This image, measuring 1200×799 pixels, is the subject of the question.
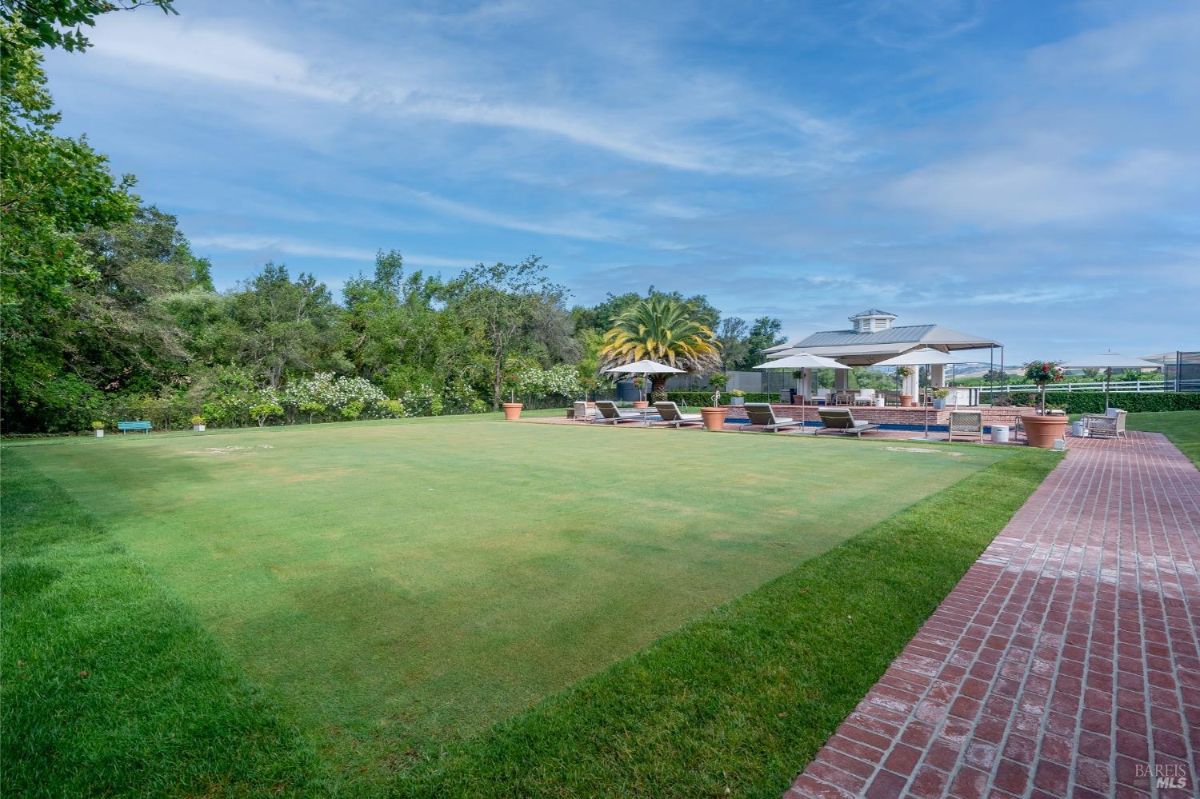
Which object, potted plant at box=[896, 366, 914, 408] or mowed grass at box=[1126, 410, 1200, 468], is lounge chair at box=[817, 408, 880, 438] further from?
mowed grass at box=[1126, 410, 1200, 468]

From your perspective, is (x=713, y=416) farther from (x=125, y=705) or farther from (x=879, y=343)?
(x=125, y=705)

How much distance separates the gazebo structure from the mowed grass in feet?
15.8

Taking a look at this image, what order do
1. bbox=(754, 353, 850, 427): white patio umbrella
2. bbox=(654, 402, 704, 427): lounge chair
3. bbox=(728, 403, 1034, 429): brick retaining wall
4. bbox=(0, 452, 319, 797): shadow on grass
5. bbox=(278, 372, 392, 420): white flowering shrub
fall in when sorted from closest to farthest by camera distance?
bbox=(0, 452, 319, 797): shadow on grass < bbox=(728, 403, 1034, 429): brick retaining wall < bbox=(654, 402, 704, 427): lounge chair < bbox=(754, 353, 850, 427): white patio umbrella < bbox=(278, 372, 392, 420): white flowering shrub

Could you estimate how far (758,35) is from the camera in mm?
15438

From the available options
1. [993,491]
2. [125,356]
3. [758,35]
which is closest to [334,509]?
[993,491]

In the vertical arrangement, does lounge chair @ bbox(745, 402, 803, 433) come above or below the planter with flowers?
below

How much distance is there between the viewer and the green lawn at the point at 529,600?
7.42 feet

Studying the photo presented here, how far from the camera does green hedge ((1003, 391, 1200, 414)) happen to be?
22828mm

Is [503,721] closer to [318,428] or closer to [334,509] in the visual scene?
[334,509]

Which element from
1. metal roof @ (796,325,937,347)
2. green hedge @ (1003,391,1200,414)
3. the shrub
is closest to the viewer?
the shrub

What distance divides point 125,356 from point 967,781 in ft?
83.6

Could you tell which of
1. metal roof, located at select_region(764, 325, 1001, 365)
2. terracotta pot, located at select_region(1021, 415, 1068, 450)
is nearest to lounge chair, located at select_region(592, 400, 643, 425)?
metal roof, located at select_region(764, 325, 1001, 365)

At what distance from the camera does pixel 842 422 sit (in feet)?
51.7

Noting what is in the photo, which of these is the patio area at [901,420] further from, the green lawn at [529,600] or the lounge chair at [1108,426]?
the green lawn at [529,600]
